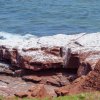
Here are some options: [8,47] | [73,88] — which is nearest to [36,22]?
[8,47]

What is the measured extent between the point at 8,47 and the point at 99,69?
5532mm

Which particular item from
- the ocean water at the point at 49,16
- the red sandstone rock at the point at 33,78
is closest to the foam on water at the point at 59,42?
the red sandstone rock at the point at 33,78

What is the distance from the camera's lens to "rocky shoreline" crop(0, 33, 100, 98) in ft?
44.9

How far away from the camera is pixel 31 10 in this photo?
27109mm

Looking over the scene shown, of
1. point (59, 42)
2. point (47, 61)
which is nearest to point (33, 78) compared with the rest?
point (47, 61)

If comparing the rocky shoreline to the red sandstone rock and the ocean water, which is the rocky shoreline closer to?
the red sandstone rock

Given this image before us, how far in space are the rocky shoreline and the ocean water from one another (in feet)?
18.8

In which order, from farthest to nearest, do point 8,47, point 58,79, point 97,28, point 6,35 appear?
point 97,28 → point 6,35 → point 8,47 → point 58,79

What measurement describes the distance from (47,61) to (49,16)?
36.6 ft

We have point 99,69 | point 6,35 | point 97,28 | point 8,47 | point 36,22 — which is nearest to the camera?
point 99,69

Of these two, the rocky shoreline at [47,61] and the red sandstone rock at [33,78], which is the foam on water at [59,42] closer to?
the rocky shoreline at [47,61]

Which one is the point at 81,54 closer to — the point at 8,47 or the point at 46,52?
the point at 46,52

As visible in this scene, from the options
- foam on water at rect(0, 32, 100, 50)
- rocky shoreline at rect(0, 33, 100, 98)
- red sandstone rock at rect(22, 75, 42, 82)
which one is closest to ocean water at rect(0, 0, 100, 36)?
foam on water at rect(0, 32, 100, 50)

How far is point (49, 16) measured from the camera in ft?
82.5
